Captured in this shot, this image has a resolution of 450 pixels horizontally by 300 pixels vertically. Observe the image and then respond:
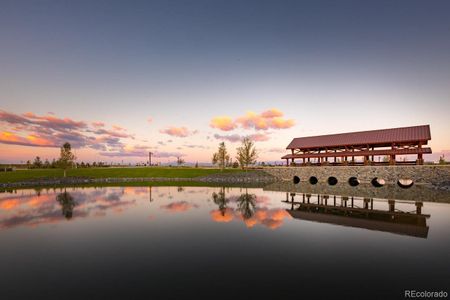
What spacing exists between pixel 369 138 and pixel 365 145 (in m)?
1.58

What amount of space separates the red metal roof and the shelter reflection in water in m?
22.4

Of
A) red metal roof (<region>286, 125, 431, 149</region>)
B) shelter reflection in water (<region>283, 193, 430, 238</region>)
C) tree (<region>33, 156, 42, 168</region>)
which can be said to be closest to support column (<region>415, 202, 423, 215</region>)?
shelter reflection in water (<region>283, 193, 430, 238</region>)

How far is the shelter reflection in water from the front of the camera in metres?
16.3

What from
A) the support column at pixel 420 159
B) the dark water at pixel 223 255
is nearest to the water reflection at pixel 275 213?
the dark water at pixel 223 255

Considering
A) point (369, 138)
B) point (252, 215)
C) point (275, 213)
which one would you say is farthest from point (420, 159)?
point (252, 215)

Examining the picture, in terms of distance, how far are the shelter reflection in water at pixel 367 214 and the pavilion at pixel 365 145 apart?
72.4 feet

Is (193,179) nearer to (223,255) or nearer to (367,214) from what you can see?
(367,214)

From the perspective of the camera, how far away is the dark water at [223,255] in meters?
8.08

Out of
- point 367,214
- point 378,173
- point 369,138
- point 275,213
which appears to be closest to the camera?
point 367,214

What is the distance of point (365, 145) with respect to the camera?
48.2m

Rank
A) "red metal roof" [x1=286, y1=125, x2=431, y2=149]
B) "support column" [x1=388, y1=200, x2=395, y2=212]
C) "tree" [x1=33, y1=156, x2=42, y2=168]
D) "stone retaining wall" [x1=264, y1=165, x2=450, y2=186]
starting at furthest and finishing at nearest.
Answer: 1. "tree" [x1=33, y1=156, x2=42, y2=168]
2. "red metal roof" [x1=286, y1=125, x2=431, y2=149]
3. "stone retaining wall" [x1=264, y1=165, x2=450, y2=186]
4. "support column" [x1=388, y1=200, x2=395, y2=212]

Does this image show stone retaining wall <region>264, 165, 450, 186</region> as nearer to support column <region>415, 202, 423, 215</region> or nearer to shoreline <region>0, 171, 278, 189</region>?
shoreline <region>0, 171, 278, 189</region>

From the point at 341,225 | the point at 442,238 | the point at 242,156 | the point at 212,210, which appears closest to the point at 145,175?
the point at 242,156

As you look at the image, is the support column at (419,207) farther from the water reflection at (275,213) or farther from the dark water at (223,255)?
the dark water at (223,255)
